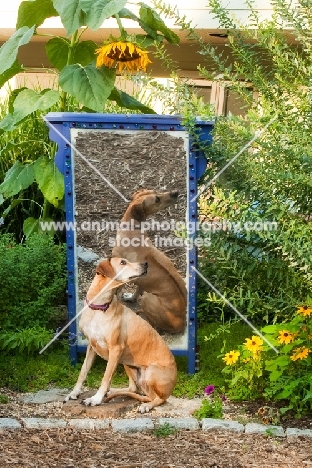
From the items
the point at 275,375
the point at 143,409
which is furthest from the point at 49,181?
the point at 275,375

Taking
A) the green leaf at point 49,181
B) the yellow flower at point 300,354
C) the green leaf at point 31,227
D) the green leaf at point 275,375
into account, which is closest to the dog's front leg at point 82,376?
the green leaf at point 275,375

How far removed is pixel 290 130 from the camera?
4.00 m

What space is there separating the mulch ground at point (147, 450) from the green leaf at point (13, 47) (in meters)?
2.51

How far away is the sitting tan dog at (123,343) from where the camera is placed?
4.13 meters

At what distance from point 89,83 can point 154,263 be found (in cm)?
122

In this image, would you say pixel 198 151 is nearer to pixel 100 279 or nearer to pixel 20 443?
pixel 100 279

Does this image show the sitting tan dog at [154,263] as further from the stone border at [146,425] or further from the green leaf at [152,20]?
the green leaf at [152,20]

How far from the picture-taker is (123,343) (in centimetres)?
417

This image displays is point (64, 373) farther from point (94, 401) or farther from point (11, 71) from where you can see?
point (11, 71)

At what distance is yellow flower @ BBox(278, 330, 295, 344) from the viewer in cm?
403

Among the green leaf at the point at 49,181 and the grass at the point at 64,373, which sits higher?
the green leaf at the point at 49,181

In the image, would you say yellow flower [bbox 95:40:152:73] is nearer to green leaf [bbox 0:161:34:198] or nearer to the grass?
green leaf [bbox 0:161:34:198]

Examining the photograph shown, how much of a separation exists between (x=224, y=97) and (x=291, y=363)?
3925mm

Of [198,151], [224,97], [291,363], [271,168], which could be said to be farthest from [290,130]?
[224,97]
